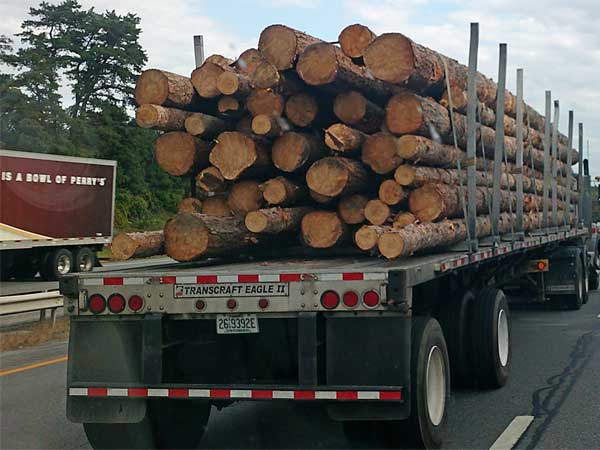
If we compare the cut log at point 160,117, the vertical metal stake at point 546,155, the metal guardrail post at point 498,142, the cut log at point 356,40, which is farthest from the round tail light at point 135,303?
the vertical metal stake at point 546,155

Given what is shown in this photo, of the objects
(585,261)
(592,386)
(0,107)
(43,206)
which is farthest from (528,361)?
(0,107)

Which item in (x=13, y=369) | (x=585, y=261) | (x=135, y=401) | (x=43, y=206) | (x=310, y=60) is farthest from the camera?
(x=43, y=206)

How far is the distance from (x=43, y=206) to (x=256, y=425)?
17.1 m

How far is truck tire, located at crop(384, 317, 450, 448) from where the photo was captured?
6074mm

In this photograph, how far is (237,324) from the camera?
19.8 ft

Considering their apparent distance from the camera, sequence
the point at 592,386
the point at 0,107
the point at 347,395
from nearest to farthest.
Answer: the point at 347,395, the point at 592,386, the point at 0,107

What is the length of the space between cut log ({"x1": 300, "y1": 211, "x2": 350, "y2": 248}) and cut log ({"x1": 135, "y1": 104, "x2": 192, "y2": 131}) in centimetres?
137

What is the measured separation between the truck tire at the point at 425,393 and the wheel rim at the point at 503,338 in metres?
2.36

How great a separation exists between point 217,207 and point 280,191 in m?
0.88

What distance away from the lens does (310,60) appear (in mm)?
7551

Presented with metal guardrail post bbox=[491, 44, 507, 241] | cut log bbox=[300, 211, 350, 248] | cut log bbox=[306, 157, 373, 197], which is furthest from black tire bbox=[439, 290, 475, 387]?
cut log bbox=[306, 157, 373, 197]

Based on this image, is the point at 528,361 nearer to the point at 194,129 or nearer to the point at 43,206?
the point at 194,129

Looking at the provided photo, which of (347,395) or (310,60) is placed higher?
(310,60)

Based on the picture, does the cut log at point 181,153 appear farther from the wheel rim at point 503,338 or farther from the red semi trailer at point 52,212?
the red semi trailer at point 52,212
